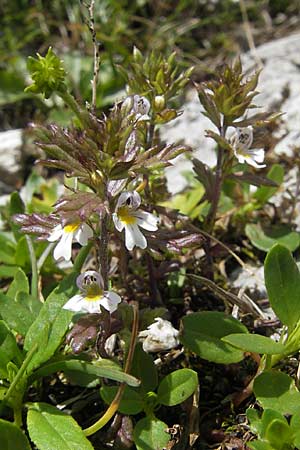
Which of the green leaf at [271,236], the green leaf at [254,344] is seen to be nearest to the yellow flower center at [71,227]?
the green leaf at [254,344]

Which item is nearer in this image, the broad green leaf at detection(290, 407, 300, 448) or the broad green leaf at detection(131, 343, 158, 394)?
the broad green leaf at detection(290, 407, 300, 448)

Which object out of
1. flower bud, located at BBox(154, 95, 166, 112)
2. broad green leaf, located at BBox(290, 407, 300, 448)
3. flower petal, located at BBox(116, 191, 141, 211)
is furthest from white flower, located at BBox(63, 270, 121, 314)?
flower bud, located at BBox(154, 95, 166, 112)

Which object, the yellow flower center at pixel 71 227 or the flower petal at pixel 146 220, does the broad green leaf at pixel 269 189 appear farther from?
the yellow flower center at pixel 71 227

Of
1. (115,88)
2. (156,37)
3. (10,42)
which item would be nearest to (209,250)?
(115,88)

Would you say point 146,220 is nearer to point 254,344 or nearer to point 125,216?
point 125,216

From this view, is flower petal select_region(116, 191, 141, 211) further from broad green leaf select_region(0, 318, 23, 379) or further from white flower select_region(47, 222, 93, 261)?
broad green leaf select_region(0, 318, 23, 379)
